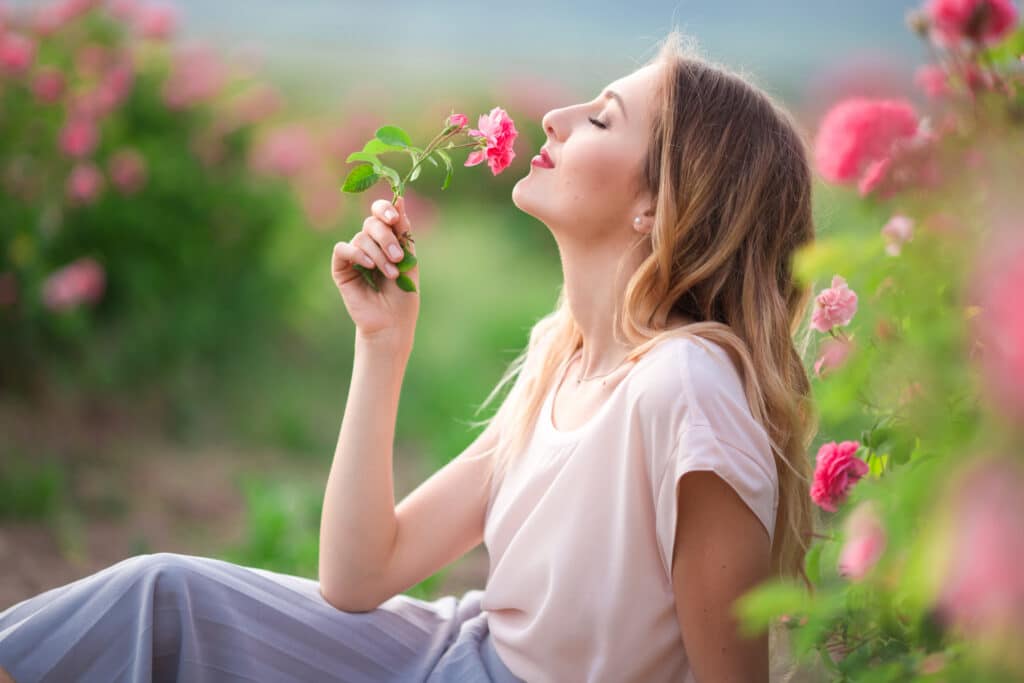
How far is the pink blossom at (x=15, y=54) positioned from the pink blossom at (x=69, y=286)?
0.71 metres

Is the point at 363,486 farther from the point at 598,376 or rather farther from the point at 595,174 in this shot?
the point at 595,174

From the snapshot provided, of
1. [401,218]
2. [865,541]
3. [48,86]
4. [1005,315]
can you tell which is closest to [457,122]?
[401,218]

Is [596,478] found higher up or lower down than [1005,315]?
lower down

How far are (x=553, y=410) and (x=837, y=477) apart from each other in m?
0.49

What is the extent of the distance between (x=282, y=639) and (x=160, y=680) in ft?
0.61

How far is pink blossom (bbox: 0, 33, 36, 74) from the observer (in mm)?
3568

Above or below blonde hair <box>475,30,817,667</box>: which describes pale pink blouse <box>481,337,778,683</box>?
below

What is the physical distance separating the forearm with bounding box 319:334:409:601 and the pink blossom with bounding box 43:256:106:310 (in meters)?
2.29

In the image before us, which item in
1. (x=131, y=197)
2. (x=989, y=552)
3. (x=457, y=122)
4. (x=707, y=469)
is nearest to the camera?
(x=989, y=552)

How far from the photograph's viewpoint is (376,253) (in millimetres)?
1672

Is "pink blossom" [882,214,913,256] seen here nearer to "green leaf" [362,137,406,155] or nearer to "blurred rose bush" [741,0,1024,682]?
"blurred rose bush" [741,0,1024,682]

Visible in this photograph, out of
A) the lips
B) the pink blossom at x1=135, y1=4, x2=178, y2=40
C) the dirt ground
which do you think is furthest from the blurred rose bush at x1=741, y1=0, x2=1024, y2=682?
the pink blossom at x1=135, y1=4, x2=178, y2=40

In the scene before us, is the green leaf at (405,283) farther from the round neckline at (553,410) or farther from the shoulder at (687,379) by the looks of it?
the shoulder at (687,379)

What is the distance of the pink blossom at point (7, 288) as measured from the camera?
12.1ft
